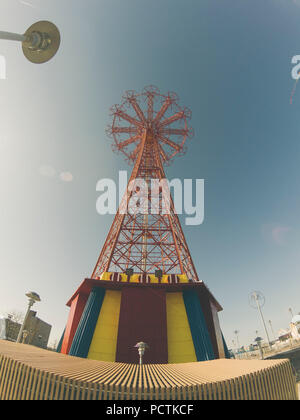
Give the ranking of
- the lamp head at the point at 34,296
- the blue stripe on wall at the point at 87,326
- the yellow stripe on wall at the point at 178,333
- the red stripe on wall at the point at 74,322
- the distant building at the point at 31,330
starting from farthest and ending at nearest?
the distant building at the point at 31,330 < the lamp head at the point at 34,296 < the red stripe on wall at the point at 74,322 < the yellow stripe on wall at the point at 178,333 < the blue stripe on wall at the point at 87,326

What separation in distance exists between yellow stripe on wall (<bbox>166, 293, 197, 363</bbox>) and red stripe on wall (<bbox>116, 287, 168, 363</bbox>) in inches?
19.0

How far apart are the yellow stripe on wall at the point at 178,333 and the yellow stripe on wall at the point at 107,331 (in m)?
3.11

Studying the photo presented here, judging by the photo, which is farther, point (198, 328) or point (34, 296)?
point (34, 296)

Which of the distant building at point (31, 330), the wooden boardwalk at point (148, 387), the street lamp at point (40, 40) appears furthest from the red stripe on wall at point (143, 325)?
the distant building at point (31, 330)

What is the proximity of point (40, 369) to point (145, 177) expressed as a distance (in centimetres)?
1761

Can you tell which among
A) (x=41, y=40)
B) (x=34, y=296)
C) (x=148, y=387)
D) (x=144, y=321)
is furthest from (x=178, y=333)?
(x=41, y=40)

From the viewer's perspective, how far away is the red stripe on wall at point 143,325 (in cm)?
1039

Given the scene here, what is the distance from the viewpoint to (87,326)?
11.0m

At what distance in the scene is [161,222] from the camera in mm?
18047

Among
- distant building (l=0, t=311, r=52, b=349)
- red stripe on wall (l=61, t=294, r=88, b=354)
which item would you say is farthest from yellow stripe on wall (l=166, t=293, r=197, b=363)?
distant building (l=0, t=311, r=52, b=349)

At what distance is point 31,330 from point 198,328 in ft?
111

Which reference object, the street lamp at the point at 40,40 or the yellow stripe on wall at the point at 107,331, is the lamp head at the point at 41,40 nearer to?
the street lamp at the point at 40,40

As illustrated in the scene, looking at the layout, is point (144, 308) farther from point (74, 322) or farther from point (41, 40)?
point (41, 40)

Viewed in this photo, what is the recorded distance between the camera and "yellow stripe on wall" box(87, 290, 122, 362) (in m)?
10.4
